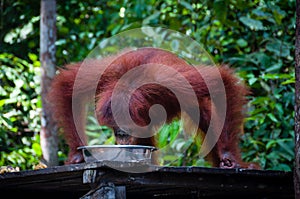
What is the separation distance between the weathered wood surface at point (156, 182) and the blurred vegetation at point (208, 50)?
97cm

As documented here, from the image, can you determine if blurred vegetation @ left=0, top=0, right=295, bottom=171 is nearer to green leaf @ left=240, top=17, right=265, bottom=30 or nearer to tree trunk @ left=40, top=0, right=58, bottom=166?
green leaf @ left=240, top=17, right=265, bottom=30

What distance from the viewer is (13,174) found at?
7.41ft

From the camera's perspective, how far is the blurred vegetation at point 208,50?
3992mm

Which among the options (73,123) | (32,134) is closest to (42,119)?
(32,134)

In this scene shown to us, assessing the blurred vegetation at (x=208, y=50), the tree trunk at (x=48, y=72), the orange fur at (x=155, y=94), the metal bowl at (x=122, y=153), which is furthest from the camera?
the tree trunk at (x=48, y=72)

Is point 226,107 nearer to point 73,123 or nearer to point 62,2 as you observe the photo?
point 73,123

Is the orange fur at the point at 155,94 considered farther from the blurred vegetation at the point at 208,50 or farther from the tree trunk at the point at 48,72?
the tree trunk at the point at 48,72

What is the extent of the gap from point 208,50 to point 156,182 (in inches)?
105

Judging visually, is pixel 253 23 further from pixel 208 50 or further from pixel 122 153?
pixel 122 153

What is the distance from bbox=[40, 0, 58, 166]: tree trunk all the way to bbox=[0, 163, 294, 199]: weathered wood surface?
4.69 feet

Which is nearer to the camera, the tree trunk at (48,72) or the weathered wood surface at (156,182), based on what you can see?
the weathered wood surface at (156,182)

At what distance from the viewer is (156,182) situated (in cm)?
214

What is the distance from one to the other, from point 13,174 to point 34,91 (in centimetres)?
269

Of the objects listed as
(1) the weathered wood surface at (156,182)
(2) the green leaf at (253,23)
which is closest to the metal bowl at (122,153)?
(1) the weathered wood surface at (156,182)
